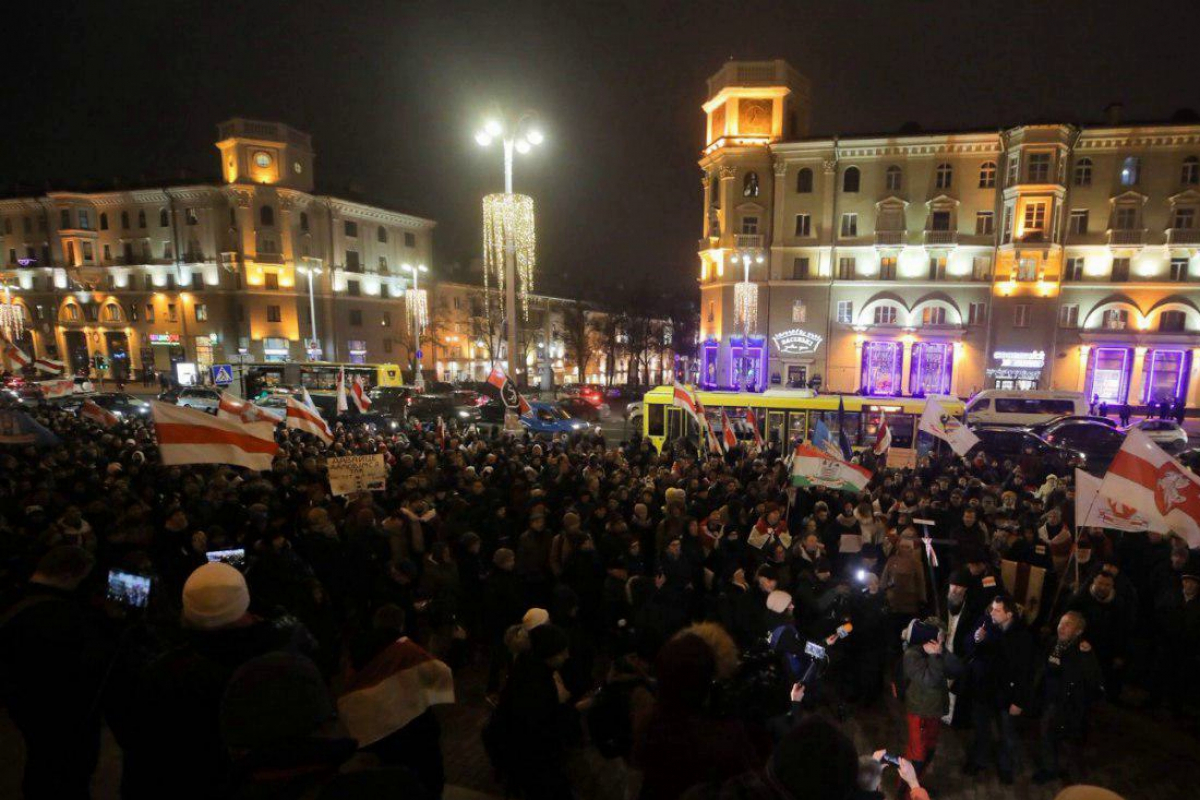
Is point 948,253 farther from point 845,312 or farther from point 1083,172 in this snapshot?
point 1083,172

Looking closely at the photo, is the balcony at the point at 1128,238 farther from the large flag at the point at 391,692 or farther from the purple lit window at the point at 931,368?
the large flag at the point at 391,692

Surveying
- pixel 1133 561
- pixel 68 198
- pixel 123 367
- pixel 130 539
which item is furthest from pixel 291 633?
pixel 68 198

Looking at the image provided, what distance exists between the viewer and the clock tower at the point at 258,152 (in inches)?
1975

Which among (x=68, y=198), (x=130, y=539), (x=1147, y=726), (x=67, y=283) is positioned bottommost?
(x=1147, y=726)

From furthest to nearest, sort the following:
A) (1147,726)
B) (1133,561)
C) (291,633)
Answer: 1. (1133,561)
2. (1147,726)
3. (291,633)

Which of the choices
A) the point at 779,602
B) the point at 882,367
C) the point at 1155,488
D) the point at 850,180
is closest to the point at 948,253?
the point at 850,180

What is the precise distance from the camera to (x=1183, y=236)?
36.6 meters

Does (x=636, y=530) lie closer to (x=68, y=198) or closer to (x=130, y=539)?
(x=130, y=539)

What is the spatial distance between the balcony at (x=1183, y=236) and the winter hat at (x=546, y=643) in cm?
4795

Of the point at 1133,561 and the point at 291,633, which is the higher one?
the point at 291,633

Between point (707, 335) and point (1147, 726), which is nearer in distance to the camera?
point (1147, 726)

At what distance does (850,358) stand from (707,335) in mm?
9484

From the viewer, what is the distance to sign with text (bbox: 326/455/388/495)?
9.23 metres

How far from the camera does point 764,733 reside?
10.4ft
